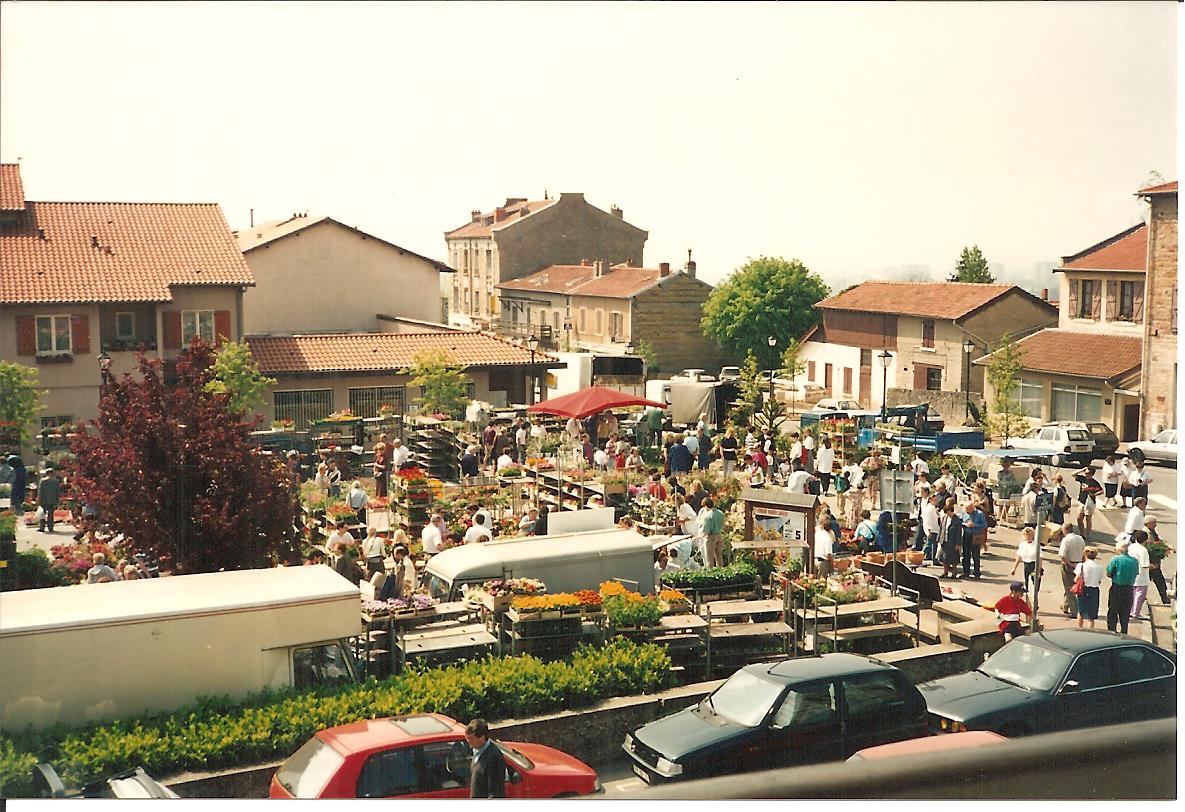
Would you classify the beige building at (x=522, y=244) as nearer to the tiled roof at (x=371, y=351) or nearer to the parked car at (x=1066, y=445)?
the tiled roof at (x=371, y=351)

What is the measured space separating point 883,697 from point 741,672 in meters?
1.02

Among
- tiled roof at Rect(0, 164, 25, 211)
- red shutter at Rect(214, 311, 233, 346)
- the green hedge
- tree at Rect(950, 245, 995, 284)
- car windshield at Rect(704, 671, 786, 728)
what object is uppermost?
tiled roof at Rect(0, 164, 25, 211)

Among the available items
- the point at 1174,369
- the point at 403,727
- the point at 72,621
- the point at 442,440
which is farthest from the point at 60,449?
the point at 1174,369

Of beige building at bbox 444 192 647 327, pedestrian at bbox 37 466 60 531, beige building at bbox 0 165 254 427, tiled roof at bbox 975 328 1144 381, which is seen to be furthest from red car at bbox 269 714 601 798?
beige building at bbox 444 192 647 327

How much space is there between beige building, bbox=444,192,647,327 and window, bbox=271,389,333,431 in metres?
14.6

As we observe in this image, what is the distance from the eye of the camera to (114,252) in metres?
24.2

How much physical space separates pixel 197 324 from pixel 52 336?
403 cm

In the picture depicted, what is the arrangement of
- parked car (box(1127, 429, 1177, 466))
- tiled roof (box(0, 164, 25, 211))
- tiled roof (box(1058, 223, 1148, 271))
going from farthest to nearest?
tiled roof (box(0, 164, 25, 211)) → tiled roof (box(1058, 223, 1148, 271)) → parked car (box(1127, 429, 1177, 466))

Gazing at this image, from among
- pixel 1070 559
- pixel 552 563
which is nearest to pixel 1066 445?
pixel 1070 559

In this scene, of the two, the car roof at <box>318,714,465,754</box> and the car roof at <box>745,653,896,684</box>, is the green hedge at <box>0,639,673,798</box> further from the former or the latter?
the car roof at <box>745,653,896,684</box>

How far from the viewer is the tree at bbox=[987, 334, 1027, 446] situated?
778 inches

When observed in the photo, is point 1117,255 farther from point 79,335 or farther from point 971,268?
point 971,268

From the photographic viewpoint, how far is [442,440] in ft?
64.2

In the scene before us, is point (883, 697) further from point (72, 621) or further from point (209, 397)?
point (209, 397)
